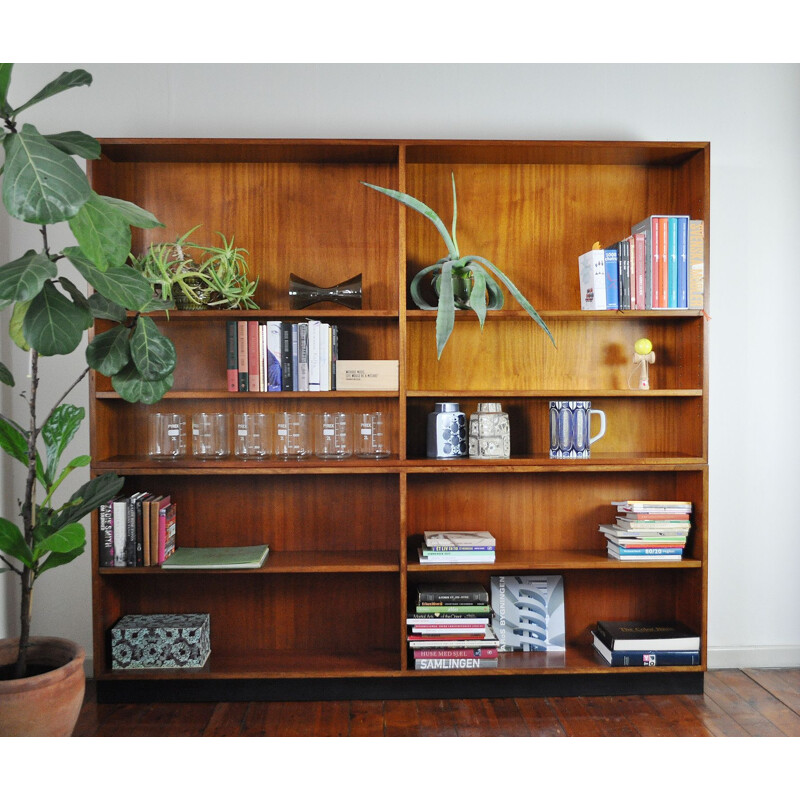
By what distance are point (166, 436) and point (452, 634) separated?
4.40 feet

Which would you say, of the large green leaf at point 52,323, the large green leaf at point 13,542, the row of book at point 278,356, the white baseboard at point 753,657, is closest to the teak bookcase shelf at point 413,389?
the row of book at point 278,356

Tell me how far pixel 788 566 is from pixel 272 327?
2.44 meters

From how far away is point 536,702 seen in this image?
2639 mm

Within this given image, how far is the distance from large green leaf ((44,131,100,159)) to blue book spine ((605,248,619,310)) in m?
1.82

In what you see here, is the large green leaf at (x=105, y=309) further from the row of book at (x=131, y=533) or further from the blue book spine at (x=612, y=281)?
the blue book spine at (x=612, y=281)

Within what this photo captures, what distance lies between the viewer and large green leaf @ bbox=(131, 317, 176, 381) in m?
2.05

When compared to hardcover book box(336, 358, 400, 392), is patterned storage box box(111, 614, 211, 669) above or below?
below

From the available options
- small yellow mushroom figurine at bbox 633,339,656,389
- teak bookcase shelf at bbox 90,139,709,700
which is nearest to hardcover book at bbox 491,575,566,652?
teak bookcase shelf at bbox 90,139,709,700

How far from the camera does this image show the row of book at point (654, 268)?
2.62 meters

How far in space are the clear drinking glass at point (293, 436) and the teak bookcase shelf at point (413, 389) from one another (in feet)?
0.61

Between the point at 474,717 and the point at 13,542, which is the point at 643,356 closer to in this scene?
the point at 474,717

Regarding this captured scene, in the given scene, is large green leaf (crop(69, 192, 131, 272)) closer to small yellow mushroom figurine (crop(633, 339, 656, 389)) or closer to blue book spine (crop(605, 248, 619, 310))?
blue book spine (crop(605, 248, 619, 310))

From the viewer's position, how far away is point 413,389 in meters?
2.87
